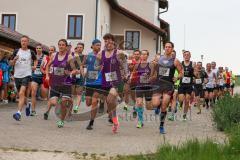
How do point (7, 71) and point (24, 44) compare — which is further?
point (7, 71)

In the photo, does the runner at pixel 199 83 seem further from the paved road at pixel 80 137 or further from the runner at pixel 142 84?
the runner at pixel 142 84

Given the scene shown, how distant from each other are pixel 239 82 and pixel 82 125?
2320 inches

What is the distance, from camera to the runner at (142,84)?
12.3m

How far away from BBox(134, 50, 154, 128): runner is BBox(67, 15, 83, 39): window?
22.2 meters

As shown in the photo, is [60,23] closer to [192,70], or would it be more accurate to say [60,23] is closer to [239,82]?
[192,70]

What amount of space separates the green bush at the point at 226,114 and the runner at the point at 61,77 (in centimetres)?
324

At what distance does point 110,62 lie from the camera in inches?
434

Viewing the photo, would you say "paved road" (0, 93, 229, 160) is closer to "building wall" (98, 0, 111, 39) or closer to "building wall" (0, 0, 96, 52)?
"building wall" (0, 0, 96, 52)

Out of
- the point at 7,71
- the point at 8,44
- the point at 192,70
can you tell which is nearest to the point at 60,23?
the point at 8,44

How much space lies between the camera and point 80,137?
995 centimetres

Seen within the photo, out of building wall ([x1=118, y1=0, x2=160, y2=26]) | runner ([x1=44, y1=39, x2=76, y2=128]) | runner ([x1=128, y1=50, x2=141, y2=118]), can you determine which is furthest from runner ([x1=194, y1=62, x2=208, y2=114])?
building wall ([x1=118, y1=0, x2=160, y2=26])

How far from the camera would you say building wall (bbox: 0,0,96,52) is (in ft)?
115

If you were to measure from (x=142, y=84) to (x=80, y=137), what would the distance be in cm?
322

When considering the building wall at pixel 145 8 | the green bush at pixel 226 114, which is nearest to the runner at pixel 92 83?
the green bush at pixel 226 114
